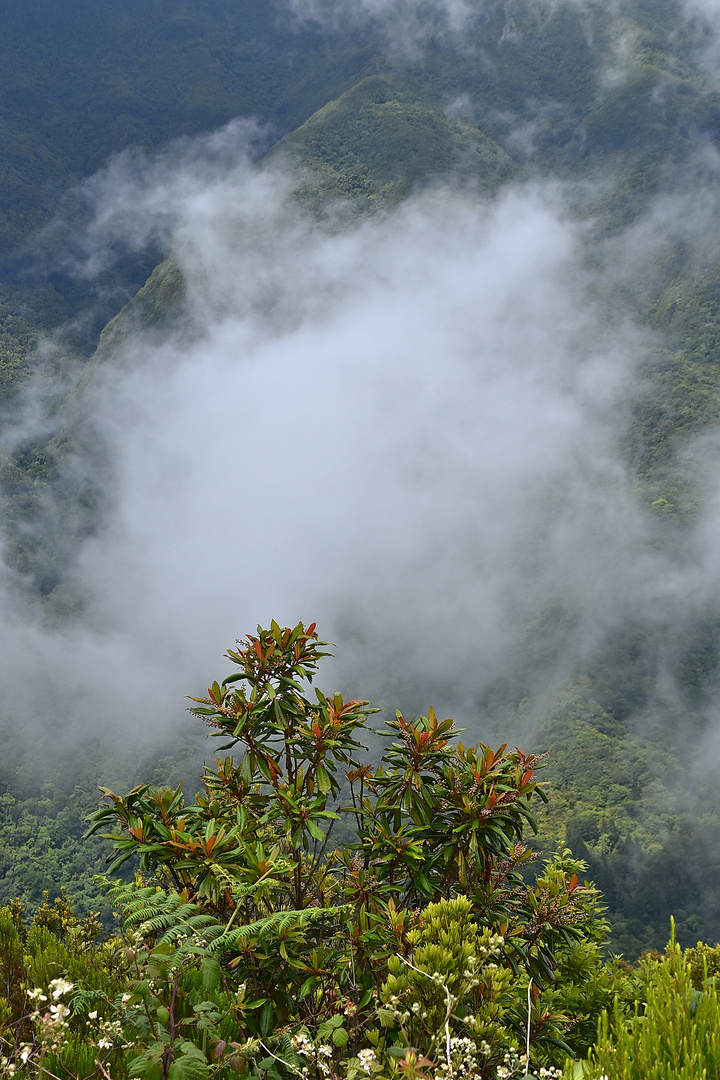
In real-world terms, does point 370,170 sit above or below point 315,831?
above

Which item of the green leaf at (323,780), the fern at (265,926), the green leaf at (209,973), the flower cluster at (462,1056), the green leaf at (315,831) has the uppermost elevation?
the green leaf at (323,780)

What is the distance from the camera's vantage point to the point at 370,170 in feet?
447

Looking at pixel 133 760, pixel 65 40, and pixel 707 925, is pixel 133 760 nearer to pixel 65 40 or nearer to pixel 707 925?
pixel 707 925

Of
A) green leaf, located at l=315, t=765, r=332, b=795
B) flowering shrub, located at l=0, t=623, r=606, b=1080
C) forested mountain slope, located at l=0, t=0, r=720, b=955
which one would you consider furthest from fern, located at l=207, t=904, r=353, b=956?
forested mountain slope, located at l=0, t=0, r=720, b=955

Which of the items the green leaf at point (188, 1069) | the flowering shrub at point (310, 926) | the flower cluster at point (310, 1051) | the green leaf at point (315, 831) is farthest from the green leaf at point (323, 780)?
the green leaf at point (188, 1069)

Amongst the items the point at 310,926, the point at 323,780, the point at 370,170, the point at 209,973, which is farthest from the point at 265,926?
the point at 370,170

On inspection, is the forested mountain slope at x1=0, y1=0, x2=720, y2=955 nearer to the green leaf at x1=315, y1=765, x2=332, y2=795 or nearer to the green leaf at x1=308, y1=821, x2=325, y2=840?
the green leaf at x1=315, y1=765, x2=332, y2=795

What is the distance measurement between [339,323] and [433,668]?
9818 centimetres

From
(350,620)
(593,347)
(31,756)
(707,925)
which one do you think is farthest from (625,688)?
(31,756)

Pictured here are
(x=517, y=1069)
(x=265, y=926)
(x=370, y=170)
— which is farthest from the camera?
(x=370, y=170)

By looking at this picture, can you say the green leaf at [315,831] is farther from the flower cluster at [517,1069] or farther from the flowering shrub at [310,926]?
the flower cluster at [517,1069]

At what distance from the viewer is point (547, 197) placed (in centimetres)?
13775

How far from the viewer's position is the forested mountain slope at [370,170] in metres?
110

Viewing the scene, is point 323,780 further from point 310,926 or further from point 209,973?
point 209,973
